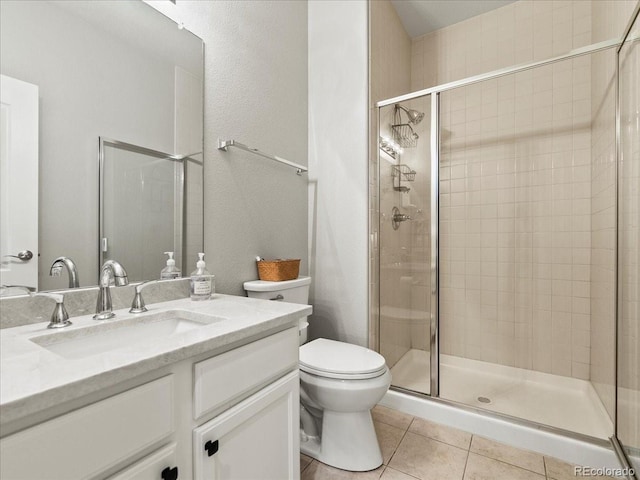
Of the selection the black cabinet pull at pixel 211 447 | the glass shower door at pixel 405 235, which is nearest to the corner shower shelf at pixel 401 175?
the glass shower door at pixel 405 235

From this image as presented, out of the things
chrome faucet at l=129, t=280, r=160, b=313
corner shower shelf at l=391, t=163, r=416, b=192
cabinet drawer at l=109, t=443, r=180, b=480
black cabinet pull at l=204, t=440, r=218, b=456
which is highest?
corner shower shelf at l=391, t=163, r=416, b=192

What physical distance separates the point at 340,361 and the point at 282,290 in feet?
1.50

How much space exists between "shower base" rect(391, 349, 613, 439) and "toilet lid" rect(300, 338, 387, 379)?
0.65 meters

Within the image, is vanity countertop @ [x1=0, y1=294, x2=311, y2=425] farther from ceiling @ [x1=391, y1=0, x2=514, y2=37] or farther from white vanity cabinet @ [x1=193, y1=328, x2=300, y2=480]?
ceiling @ [x1=391, y1=0, x2=514, y2=37]

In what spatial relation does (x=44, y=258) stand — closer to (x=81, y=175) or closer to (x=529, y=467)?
(x=81, y=175)

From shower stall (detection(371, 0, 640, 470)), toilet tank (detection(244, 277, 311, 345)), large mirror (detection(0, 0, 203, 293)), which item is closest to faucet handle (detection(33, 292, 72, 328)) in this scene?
large mirror (detection(0, 0, 203, 293))

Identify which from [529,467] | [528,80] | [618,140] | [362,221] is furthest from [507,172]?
[529,467]

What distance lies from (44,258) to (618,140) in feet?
7.77

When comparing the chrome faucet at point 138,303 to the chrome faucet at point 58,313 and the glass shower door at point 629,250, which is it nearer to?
the chrome faucet at point 58,313

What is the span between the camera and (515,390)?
209cm

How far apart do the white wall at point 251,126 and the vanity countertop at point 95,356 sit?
0.52 m

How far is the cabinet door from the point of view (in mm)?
774

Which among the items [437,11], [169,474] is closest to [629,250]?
[169,474]

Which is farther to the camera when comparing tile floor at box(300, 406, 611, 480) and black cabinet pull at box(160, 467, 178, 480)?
tile floor at box(300, 406, 611, 480)
